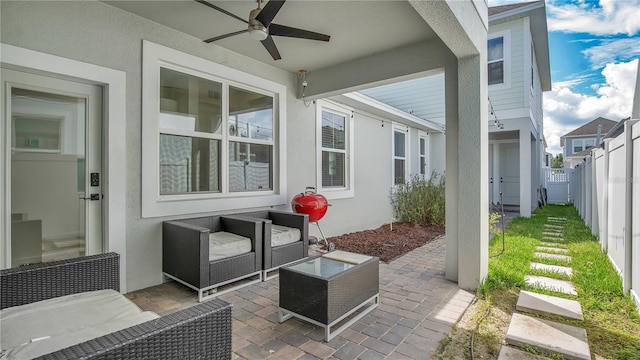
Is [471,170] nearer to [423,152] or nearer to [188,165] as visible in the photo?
[188,165]

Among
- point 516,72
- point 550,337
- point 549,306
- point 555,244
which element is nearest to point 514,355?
point 550,337

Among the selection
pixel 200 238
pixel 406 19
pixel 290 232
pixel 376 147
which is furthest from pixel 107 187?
pixel 376 147

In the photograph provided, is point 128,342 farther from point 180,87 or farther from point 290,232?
point 180,87

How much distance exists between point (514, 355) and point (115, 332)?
245cm

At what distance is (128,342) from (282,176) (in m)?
4.05

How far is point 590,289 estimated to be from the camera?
130 inches

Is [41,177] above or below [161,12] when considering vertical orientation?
below

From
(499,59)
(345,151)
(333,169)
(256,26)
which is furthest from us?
(499,59)

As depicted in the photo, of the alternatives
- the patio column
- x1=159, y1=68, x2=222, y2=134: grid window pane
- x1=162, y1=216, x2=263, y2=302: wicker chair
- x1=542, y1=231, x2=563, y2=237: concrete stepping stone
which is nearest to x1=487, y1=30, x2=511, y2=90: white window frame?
x1=542, y1=231, x2=563, y2=237: concrete stepping stone

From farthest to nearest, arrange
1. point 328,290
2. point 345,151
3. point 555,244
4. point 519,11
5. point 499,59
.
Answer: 1. point 499,59
2. point 519,11
3. point 345,151
4. point 555,244
5. point 328,290

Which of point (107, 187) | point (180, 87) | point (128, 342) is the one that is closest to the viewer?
point (128, 342)

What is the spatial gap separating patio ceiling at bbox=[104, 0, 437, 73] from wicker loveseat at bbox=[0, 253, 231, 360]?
2.58 metres

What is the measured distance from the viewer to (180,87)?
3914 millimetres

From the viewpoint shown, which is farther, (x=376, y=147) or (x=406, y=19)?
(x=376, y=147)
